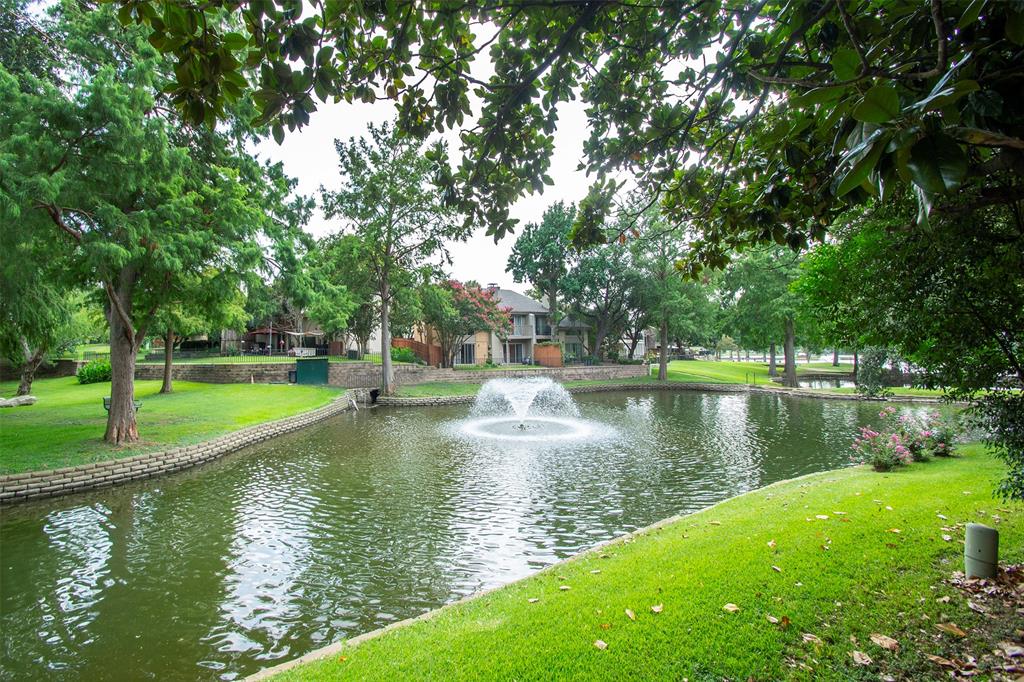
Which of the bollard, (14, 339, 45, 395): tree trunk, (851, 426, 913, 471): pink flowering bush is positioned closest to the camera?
the bollard

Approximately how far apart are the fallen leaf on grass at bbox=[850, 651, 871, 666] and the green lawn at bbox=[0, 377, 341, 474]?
1469 centimetres

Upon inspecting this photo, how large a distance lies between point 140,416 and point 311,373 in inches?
498

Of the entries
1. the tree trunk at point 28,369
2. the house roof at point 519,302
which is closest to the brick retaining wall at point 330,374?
the tree trunk at point 28,369

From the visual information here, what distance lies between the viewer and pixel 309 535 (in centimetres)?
852

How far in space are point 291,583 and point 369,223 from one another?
23.9 meters

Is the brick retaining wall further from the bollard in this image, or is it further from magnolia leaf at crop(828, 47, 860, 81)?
magnolia leaf at crop(828, 47, 860, 81)

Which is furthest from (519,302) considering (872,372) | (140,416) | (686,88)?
(686,88)

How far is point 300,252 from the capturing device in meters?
15.3

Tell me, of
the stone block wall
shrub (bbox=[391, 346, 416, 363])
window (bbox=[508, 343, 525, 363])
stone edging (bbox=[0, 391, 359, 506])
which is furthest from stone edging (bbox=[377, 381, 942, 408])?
window (bbox=[508, 343, 525, 363])

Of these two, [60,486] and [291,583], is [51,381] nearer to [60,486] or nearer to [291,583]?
[60,486]

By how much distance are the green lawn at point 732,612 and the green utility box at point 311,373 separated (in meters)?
26.6

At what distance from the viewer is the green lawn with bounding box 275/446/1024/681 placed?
12.3 ft

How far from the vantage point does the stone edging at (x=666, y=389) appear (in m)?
27.5

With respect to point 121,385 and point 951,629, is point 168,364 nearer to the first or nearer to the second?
point 121,385
